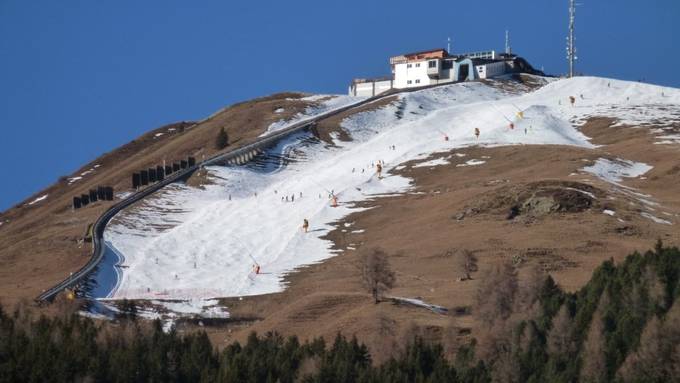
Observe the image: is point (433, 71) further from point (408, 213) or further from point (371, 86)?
point (408, 213)

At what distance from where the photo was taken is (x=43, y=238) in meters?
94.2

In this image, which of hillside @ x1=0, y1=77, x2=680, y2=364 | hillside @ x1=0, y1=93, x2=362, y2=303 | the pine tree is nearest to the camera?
hillside @ x1=0, y1=77, x2=680, y2=364

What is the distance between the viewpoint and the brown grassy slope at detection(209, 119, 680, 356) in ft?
205

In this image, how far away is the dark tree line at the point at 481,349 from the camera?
1961 inches

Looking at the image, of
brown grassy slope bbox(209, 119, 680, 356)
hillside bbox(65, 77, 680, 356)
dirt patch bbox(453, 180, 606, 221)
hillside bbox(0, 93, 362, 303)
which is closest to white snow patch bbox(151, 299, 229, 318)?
hillside bbox(65, 77, 680, 356)

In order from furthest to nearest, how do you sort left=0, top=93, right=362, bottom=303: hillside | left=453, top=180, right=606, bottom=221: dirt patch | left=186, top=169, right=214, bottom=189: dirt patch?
left=186, top=169, right=214, bottom=189: dirt patch
left=453, top=180, right=606, bottom=221: dirt patch
left=0, top=93, right=362, bottom=303: hillside

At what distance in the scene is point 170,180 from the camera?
111 metres

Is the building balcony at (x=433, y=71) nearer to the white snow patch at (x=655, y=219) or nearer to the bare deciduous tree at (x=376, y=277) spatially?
the white snow patch at (x=655, y=219)

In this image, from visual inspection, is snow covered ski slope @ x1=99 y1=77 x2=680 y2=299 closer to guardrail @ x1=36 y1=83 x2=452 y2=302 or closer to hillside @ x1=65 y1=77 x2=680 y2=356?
hillside @ x1=65 y1=77 x2=680 y2=356

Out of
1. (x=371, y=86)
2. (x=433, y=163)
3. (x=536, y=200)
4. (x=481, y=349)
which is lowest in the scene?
(x=481, y=349)

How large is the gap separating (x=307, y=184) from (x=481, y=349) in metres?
56.7

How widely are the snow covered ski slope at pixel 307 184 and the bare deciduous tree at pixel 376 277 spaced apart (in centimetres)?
1208

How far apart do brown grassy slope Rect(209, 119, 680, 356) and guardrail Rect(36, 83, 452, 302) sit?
10315mm

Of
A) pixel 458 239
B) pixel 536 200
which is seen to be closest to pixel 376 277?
pixel 458 239
